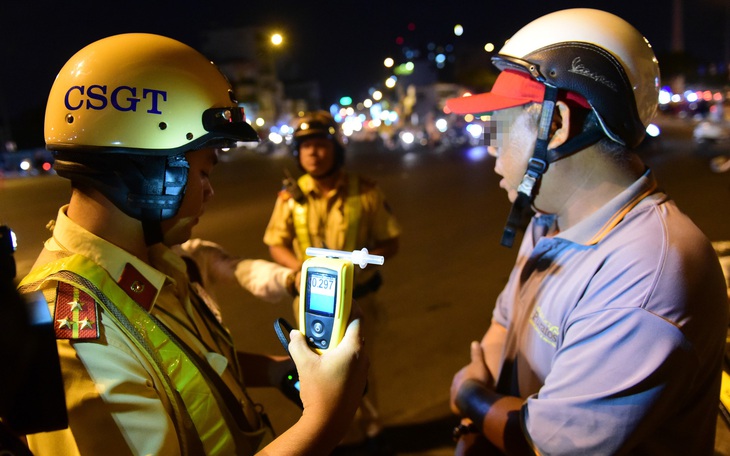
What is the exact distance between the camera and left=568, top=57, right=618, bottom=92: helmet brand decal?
1.61m

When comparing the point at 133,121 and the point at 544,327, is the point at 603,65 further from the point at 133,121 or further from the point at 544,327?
the point at 133,121

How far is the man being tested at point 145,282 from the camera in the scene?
4.00 ft

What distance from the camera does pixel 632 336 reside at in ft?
4.45

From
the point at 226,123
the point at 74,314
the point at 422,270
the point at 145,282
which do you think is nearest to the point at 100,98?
the point at 226,123

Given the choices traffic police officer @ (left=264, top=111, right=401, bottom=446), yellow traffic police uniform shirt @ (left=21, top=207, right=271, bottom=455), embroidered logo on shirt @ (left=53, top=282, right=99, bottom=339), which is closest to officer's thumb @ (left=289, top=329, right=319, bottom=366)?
yellow traffic police uniform shirt @ (left=21, top=207, right=271, bottom=455)

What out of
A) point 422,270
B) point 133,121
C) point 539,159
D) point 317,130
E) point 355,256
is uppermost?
point 317,130

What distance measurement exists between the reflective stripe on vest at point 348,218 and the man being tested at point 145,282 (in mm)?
1860

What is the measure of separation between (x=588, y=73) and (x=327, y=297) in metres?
1.11

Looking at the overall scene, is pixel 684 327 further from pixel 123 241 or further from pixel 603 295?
pixel 123 241

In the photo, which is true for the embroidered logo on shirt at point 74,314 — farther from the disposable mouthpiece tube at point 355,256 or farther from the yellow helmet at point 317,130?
the yellow helmet at point 317,130

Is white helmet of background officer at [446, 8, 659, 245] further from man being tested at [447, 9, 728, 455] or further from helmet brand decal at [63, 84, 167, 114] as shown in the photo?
helmet brand decal at [63, 84, 167, 114]

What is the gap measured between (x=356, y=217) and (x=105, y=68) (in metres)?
2.35

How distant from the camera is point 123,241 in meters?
1.63

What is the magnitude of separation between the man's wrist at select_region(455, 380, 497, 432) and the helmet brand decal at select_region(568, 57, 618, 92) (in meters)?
1.13
